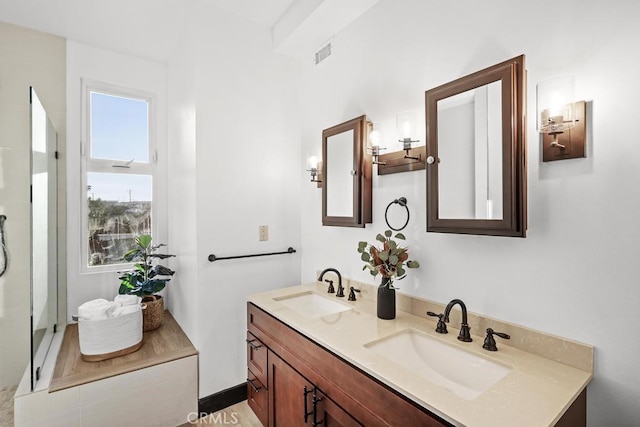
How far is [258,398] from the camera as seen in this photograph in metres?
1.83

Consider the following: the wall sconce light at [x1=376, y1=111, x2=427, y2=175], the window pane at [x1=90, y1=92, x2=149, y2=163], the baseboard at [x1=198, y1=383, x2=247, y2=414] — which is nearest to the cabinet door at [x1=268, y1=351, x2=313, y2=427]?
the baseboard at [x1=198, y1=383, x2=247, y2=414]

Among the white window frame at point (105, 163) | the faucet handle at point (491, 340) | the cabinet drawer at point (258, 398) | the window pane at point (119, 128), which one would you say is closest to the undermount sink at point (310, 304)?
the cabinet drawer at point (258, 398)

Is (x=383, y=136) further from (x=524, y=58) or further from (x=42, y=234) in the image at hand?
(x=42, y=234)

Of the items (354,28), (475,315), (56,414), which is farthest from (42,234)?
(475,315)

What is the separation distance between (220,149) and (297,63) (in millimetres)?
969

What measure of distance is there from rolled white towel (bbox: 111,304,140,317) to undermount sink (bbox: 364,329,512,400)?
1.62m

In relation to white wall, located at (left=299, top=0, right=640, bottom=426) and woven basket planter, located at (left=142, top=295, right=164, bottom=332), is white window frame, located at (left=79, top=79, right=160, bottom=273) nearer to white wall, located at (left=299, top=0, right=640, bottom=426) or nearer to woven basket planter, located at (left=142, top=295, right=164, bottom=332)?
woven basket planter, located at (left=142, top=295, right=164, bottom=332)

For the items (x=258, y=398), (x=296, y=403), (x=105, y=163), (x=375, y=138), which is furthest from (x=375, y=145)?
(x=105, y=163)

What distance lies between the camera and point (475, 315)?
52.2 inches

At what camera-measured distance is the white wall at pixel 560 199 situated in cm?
96

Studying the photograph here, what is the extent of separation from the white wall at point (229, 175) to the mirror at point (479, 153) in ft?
4.15

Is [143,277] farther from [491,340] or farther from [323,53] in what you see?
[491,340]

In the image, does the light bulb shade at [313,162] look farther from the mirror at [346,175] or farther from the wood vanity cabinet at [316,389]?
the wood vanity cabinet at [316,389]

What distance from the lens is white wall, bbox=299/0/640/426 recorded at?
3.16 feet
